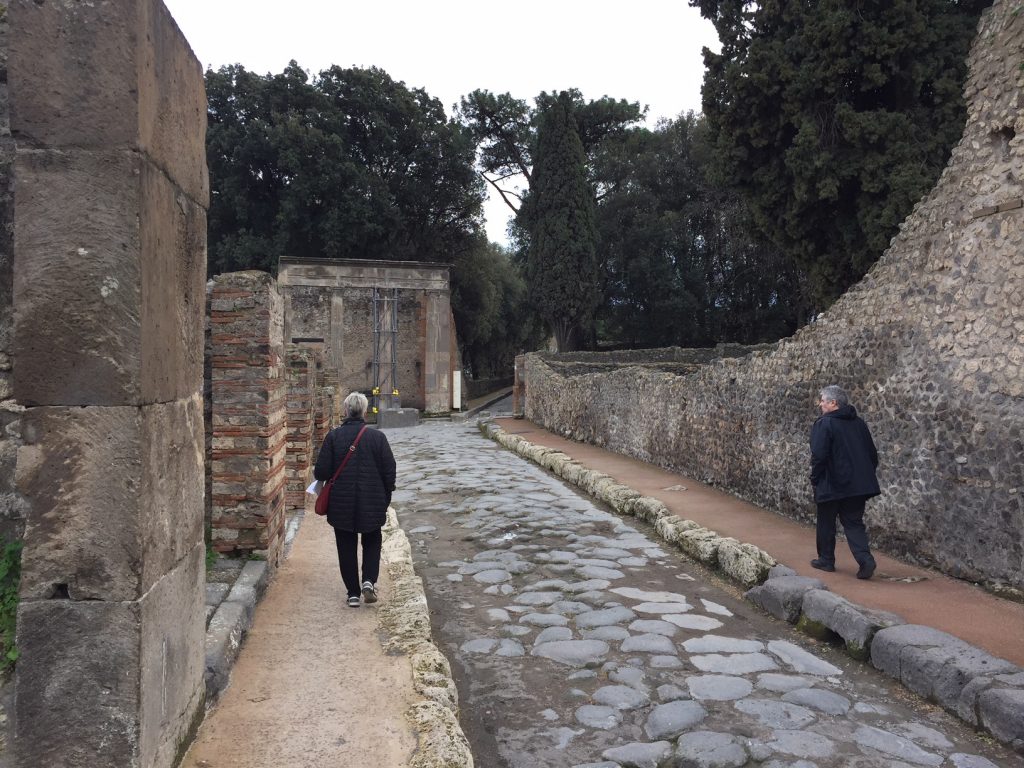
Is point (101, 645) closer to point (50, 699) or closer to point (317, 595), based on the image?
point (50, 699)

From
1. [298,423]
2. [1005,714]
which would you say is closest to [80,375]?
[1005,714]

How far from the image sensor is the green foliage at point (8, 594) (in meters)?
2.59

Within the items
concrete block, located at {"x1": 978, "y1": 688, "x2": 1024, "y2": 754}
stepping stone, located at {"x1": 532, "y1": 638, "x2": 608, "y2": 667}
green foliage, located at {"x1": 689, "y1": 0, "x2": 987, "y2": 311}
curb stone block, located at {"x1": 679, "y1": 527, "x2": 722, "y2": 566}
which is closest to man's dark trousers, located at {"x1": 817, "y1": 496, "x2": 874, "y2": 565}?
curb stone block, located at {"x1": 679, "y1": 527, "x2": 722, "y2": 566}

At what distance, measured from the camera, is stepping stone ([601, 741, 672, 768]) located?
3.29 meters

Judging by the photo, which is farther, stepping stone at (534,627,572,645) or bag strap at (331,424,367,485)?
bag strap at (331,424,367,485)

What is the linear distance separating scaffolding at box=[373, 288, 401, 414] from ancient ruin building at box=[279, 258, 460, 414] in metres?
0.03

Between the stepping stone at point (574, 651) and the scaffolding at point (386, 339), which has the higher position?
the scaffolding at point (386, 339)

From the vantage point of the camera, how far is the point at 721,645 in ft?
15.5

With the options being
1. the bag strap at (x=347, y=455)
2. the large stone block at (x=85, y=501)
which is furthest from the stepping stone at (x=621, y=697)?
the large stone block at (x=85, y=501)

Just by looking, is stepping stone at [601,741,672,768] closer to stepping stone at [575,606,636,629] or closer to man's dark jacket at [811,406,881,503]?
stepping stone at [575,606,636,629]

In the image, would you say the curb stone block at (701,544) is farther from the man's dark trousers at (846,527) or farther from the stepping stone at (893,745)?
the stepping stone at (893,745)

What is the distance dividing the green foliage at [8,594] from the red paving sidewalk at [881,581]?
15.4 feet

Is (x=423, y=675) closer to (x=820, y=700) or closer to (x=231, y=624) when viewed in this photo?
(x=231, y=624)

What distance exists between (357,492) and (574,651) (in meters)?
1.81
